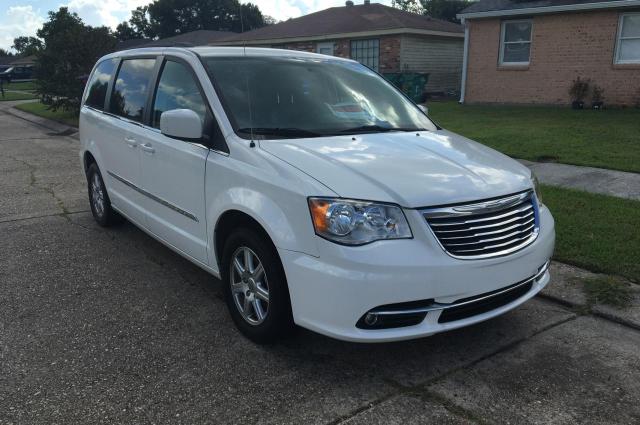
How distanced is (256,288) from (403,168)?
1157 mm

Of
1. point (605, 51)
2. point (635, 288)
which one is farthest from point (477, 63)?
point (635, 288)

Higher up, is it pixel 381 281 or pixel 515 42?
pixel 515 42

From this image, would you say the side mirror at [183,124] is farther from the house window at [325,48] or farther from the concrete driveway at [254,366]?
the house window at [325,48]

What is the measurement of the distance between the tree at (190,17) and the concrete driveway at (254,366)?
250 feet

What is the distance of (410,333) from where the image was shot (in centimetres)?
300

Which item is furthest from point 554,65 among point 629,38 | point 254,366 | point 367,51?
point 254,366

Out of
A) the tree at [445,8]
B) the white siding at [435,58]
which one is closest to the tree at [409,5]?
the tree at [445,8]

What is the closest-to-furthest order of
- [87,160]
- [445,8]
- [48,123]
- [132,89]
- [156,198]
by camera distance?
[156,198]
[132,89]
[87,160]
[48,123]
[445,8]

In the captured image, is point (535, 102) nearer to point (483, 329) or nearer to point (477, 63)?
point (477, 63)

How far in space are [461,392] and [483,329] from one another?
0.83 m

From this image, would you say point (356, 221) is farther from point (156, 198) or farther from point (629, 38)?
point (629, 38)

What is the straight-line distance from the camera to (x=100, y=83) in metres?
6.05

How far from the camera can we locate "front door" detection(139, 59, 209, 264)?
393 cm

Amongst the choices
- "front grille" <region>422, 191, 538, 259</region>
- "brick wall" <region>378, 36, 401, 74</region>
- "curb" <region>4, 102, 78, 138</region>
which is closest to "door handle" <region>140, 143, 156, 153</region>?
"front grille" <region>422, 191, 538, 259</region>
